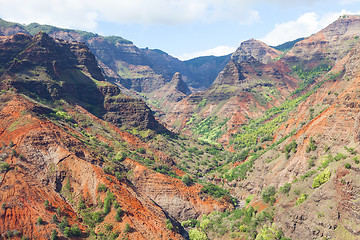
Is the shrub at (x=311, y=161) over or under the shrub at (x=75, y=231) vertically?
over

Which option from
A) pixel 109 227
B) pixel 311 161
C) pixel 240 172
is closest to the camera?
pixel 109 227

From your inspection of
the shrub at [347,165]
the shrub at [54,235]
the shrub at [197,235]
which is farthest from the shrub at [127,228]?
the shrub at [347,165]

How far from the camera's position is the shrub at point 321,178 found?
193 ft

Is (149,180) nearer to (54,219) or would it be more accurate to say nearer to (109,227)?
(109,227)

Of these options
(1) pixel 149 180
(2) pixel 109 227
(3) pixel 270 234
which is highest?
(2) pixel 109 227

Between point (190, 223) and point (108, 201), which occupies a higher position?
point (108, 201)

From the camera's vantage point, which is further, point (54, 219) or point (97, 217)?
point (97, 217)

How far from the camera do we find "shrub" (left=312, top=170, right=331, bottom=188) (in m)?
58.9

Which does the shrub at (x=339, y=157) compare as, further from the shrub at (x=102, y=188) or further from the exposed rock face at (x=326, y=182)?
the shrub at (x=102, y=188)

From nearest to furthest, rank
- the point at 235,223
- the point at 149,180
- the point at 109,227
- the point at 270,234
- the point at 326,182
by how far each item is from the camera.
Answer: the point at 326,182
the point at 270,234
the point at 109,227
the point at 235,223
the point at 149,180

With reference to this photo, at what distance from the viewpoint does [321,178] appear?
59688 mm

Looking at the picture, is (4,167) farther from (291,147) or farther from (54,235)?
(291,147)

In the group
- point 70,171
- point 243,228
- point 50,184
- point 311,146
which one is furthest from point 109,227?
point 311,146

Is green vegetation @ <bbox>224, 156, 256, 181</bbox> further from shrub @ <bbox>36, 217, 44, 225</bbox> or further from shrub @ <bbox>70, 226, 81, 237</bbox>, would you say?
shrub @ <bbox>36, 217, 44, 225</bbox>
